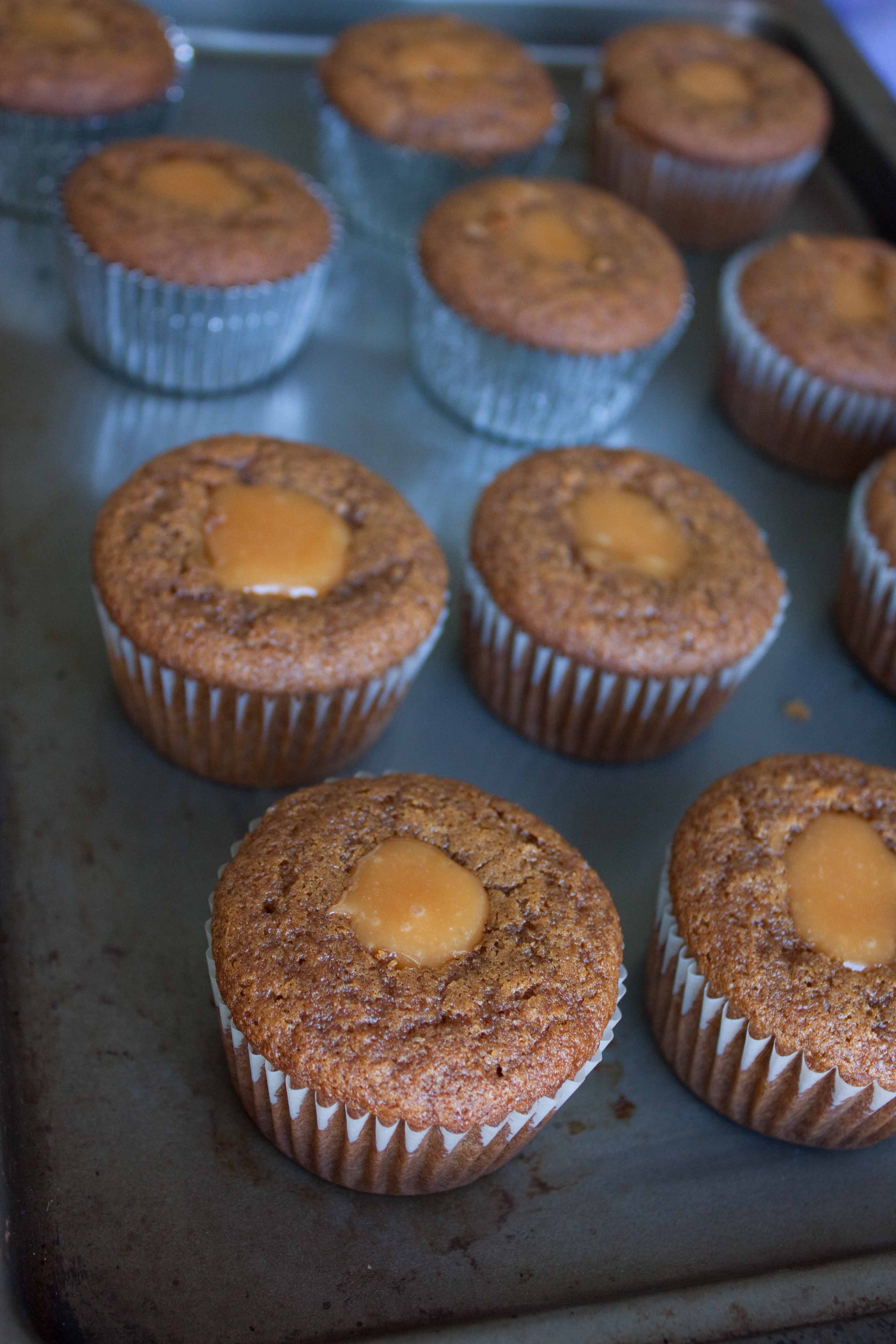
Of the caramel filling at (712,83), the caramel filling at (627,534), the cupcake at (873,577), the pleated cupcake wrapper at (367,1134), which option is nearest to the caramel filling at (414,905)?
the pleated cupcake wrapper at (367,1134)

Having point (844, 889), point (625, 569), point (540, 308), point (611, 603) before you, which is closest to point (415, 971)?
point (844, 889)

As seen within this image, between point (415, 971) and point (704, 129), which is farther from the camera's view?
point (704, 129)

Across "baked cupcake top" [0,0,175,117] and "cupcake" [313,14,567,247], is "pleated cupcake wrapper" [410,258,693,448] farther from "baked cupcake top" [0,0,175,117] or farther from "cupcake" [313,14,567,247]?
"baked cupcake top" [0,0,175,117]

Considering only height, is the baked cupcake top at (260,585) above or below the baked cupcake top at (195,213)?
below

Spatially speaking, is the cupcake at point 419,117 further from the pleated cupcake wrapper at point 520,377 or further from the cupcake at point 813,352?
the cupcake at point 813,352

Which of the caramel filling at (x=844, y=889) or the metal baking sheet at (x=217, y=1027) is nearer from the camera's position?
the metal baking sheet at (x=217, y=1027)

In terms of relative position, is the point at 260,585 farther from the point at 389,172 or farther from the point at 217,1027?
the point at 389,172
